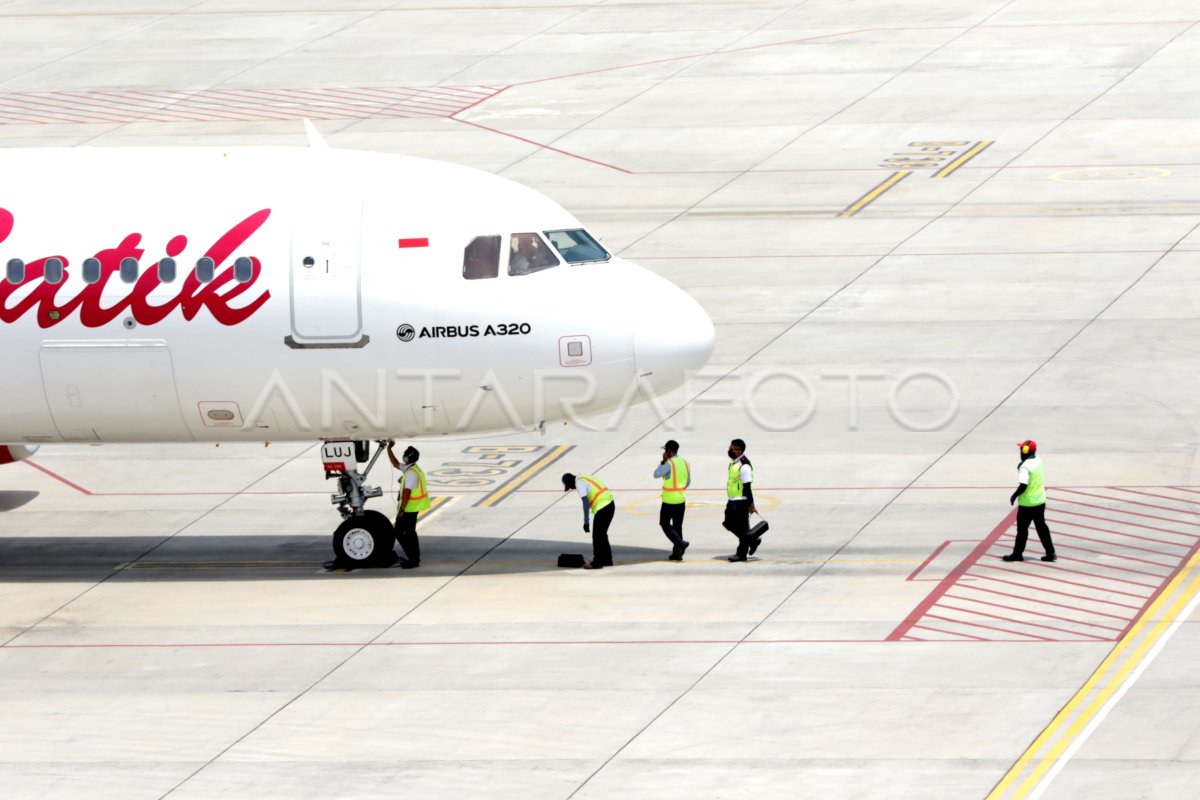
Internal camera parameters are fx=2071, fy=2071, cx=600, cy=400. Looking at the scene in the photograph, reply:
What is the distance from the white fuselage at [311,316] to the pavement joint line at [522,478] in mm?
3711

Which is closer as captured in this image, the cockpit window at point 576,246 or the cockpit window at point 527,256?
the cockpit window at point 527,256

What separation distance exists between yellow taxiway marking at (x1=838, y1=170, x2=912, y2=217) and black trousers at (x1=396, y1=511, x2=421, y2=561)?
2033 cm

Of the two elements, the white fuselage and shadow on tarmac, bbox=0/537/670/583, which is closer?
the white fuselage

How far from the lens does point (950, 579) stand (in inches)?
1041

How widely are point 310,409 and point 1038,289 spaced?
17.9m

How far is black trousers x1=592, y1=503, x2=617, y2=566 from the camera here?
2742 cm

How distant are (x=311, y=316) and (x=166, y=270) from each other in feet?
6.58

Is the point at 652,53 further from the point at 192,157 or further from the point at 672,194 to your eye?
the point at 192,157

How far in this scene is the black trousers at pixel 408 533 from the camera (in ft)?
91.8

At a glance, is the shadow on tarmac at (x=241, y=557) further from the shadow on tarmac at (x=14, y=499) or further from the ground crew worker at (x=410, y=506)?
the shadow on tarmac at (x=14, y=499)

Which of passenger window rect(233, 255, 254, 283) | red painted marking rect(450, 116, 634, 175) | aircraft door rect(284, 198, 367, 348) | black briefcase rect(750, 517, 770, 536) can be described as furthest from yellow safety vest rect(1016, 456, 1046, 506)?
red painted marking rect(450, 116, 634, 175)

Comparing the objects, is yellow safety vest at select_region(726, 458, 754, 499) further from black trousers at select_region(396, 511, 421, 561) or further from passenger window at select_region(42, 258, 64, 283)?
passenger window at select_region(42, 258, 64, 283)

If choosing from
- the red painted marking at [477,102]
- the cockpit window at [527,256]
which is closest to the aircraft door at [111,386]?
the cockpit window at [527,256]

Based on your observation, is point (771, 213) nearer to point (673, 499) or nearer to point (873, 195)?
point (873, 195)
